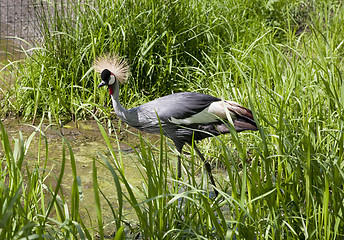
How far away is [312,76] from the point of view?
11.8 feet

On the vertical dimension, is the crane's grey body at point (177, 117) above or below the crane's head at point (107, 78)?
below

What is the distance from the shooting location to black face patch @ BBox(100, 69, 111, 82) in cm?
378

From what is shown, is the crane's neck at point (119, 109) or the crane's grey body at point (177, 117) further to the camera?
the crane's neck at point (119, 109)

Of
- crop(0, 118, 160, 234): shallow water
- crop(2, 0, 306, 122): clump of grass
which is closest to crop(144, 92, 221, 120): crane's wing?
crop(0, 118, 160, 234): shallow water

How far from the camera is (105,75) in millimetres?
3795

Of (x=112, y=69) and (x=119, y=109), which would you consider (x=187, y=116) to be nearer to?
(x=119, y=109)

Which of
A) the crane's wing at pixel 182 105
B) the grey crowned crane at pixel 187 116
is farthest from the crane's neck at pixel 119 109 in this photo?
the crane's wing at pixel 182 105

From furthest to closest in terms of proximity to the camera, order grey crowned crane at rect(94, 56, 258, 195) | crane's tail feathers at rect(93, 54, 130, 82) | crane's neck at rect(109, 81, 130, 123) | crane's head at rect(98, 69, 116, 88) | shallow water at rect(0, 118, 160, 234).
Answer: crane's tail feathers at rect(93, 54, 130, 82) < crane's head at rect(98, 69, 116, 88) < crane's neck at rect(109, 81, 130, 123) < grey crowned crane at rect(94, 56, 258, 195) < shallow water at rect(0, 118, 160, 234)

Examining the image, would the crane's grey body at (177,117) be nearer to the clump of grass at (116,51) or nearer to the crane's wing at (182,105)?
the crane's wing at (182,105)

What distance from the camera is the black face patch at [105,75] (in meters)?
3.78

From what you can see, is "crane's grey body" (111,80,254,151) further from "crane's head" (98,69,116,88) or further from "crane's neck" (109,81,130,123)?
"crane's head" (98,69,116,88)

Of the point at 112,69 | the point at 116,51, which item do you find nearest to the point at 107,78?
the point at 112,69

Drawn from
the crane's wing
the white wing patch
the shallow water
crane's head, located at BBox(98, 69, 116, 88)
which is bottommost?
the shallow water

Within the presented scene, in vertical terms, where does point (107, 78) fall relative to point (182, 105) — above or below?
above
